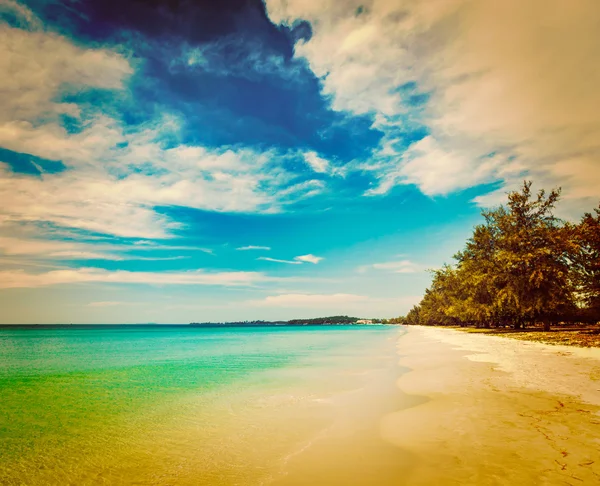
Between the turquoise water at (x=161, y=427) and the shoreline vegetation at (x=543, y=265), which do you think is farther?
the shoreline vegetation at (x=543, y=265)

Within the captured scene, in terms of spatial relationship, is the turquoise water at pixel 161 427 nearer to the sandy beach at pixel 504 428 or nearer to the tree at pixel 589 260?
the sandy beach at pixel 504 428

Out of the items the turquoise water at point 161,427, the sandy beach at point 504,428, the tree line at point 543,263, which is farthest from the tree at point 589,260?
the turquoise water at point 161,427

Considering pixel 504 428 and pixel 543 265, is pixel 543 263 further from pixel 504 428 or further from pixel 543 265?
pixel 504 428

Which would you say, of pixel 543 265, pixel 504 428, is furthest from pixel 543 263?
pixel 504 428

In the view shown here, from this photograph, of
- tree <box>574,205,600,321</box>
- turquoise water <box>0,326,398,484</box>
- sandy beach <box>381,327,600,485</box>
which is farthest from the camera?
tree <box>574,205,600,321</box>

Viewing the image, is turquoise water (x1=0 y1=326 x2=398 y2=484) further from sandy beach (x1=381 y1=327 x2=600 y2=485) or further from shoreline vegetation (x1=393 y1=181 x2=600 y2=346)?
shoreline vegetation (x1=393 y1=181 x2=600 y2=346)

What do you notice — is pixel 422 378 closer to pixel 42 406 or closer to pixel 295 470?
pixel 295 470

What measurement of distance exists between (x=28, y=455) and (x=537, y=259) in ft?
150

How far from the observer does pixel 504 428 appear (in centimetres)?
784

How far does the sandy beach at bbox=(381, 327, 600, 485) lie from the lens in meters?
5.70

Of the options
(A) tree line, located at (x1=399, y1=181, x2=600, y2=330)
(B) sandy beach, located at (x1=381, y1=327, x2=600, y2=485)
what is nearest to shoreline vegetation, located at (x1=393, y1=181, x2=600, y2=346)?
(A) tree line, located at (x1=399, y1=181, x2=600, y2=330)

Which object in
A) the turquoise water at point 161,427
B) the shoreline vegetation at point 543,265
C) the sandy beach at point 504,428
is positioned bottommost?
the turquoise water at point 161,427

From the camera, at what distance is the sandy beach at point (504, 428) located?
224 inches

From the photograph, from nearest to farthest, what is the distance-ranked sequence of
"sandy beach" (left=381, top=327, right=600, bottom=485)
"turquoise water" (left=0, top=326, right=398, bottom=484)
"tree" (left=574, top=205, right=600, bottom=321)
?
1. "sandy beach" (left=381, top=327, right=600, bottom=485)
2. "turquoise water" (left=0, top=326, right=398, bottom=484)
3. "tree" (left=574, top=205, right=600, bottom=321)
